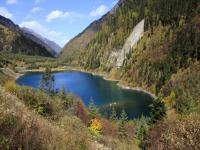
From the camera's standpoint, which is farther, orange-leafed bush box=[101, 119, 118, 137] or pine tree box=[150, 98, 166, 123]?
orange-leafed bush box=[101, 119, 118, 137]

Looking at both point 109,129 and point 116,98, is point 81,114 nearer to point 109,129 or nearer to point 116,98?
point 109,129

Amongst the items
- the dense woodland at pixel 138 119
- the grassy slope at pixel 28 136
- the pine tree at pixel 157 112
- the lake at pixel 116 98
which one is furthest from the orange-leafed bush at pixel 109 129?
the grassy slope at pixel 28 136

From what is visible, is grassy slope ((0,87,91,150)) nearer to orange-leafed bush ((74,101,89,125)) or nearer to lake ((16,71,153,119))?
orange-leafed bush ((74,101,89,125))

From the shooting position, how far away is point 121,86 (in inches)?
7190

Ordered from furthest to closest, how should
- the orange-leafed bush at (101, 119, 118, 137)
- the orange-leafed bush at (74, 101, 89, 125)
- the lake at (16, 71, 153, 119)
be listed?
the lake at (16, 71, 153, 119) → the orange-leafed bush at (74, 101, 89, 125) → the orange-leafed bush at (101, 119, 118, 137)

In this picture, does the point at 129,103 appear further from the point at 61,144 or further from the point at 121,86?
the point at 61,144

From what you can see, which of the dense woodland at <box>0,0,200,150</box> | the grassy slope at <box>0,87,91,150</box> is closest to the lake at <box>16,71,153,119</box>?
the dense woodland at <box>0,0,200,150</box>

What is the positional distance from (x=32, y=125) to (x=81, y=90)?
15798 centimetres

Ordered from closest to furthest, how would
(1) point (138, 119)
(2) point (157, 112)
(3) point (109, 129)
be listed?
(2) point (157, 112) → (3) point (109, 129) → (1) point (138, 119)

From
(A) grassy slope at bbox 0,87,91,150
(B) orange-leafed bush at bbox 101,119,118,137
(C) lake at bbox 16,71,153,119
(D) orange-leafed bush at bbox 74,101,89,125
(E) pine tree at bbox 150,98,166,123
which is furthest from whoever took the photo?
(C) lake at bbox 16,71,153,119

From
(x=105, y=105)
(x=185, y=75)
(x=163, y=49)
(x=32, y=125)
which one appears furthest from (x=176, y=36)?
(x=32, y=125)

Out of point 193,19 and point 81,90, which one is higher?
point 193,19

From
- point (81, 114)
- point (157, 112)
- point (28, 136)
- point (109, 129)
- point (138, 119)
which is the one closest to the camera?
point (28, 136)

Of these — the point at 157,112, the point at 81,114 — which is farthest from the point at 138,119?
the point at 157,112
